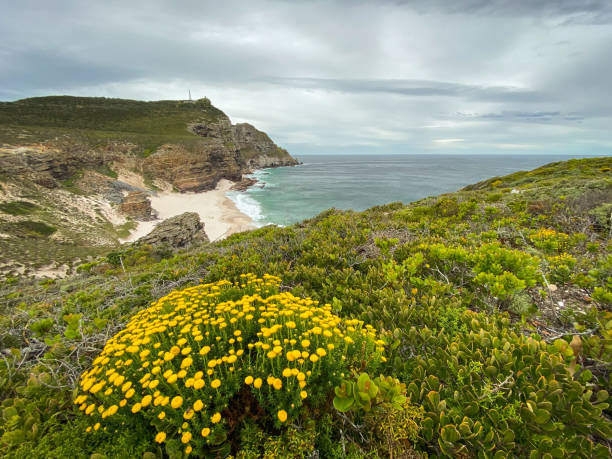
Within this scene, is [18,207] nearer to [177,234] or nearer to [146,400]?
[177,234]

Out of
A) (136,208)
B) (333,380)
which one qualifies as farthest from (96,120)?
(333,380)

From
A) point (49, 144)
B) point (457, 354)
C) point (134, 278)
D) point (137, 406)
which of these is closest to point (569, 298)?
point (457, 354)

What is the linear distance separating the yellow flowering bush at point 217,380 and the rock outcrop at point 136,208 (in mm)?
47510

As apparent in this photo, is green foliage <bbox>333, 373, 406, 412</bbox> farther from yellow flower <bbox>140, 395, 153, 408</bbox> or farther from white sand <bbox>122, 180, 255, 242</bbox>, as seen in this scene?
white sand <bbox>122, 180, 255, 242</bbox>

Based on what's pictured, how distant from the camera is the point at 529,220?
7.14 meters

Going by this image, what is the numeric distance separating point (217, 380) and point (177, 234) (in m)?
19.6

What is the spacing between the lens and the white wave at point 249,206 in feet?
137

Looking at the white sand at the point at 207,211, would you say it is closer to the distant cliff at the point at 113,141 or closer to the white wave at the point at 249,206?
the white wave at the point at 249,206

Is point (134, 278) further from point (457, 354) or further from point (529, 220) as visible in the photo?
point (529, 220)

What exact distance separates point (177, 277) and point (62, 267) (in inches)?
923

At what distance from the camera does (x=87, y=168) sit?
48.7 m

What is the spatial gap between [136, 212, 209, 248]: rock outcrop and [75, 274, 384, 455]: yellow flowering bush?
16.5m

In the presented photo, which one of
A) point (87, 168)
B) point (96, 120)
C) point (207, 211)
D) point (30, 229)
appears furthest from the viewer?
point (96, 120)

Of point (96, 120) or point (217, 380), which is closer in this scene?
point (217, 380)
